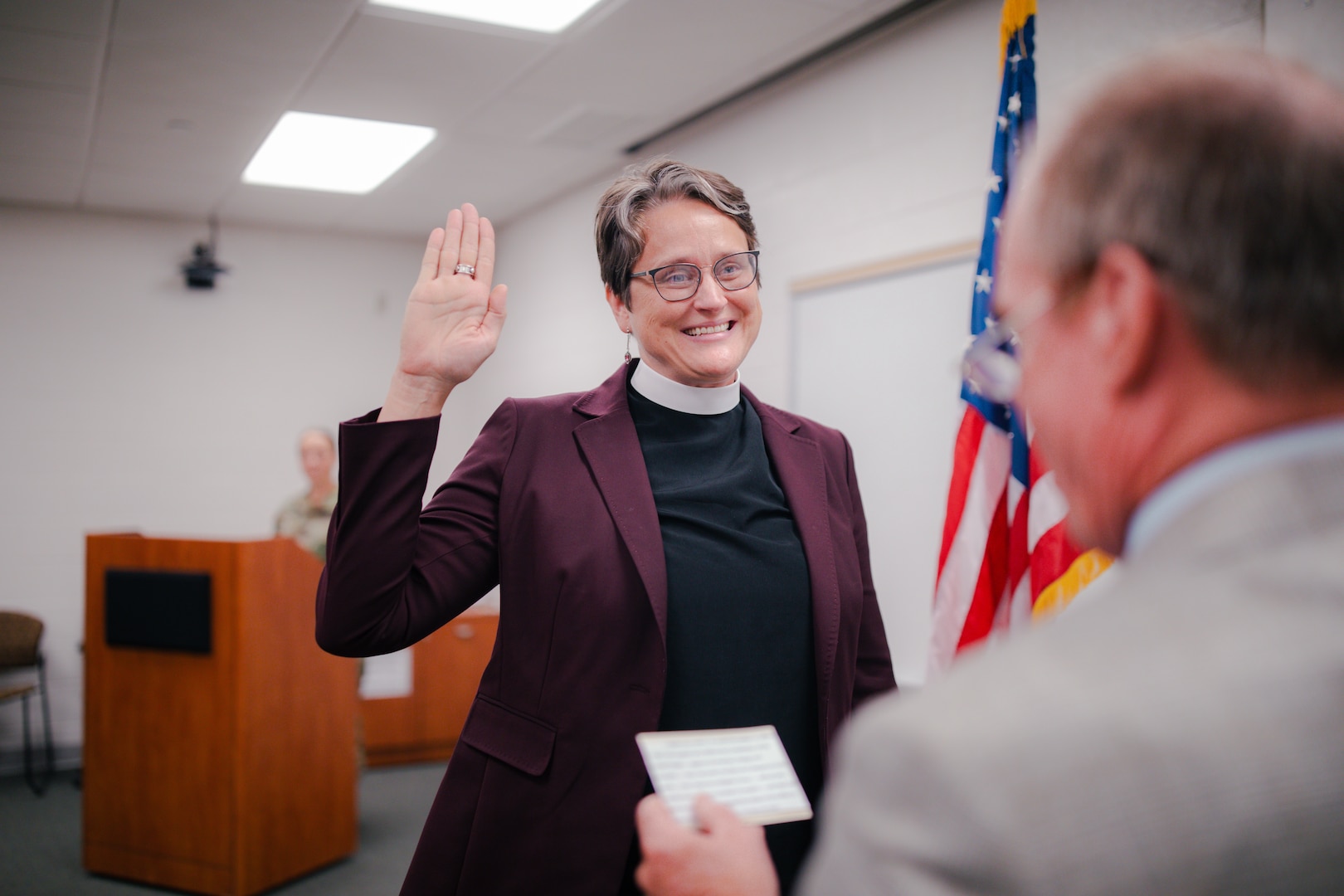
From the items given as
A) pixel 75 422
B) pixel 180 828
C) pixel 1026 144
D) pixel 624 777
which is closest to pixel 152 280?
pixel 75 422

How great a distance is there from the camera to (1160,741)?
15.8 inches

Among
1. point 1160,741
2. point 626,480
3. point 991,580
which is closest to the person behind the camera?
point 1160,741

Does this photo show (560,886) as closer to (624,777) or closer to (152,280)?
(624,777)

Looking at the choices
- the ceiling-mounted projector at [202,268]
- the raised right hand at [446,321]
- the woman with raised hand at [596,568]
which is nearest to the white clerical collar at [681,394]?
the woman with raised hand at [596,568]

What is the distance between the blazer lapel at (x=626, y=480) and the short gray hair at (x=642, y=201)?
0.60 feet

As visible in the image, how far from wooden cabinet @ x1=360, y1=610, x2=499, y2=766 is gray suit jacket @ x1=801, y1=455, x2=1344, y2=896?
4.86 meters

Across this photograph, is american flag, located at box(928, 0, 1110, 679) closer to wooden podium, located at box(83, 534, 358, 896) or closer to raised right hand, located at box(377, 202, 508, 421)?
raised right hand, located at box(377, 202, 508, 421)

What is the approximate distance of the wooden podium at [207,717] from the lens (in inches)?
137

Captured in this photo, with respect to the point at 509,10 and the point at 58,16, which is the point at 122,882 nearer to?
the point at 58,16

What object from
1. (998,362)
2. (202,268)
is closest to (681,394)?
(998,362)

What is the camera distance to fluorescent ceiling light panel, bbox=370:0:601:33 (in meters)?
3.21

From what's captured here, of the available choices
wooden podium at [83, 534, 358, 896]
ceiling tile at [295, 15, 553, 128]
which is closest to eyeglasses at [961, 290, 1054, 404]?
ceiling tile at [295, 15, 553, 128]

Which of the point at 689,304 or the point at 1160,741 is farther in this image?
the point at 689,304

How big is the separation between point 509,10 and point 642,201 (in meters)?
2.21
